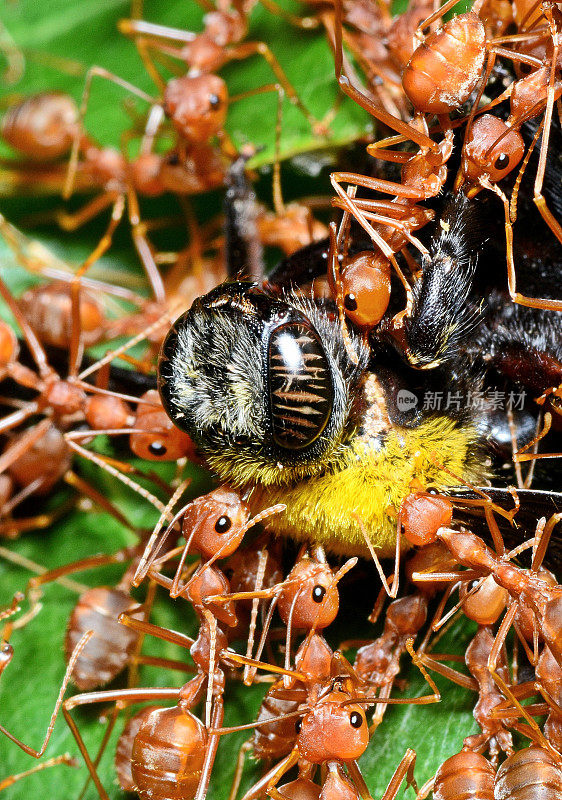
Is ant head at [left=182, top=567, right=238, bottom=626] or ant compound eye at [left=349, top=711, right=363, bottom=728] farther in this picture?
ant head at [left=182, top=567, right=238, bottom=626]

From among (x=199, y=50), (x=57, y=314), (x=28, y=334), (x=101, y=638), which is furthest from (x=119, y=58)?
(x=101, y=638)

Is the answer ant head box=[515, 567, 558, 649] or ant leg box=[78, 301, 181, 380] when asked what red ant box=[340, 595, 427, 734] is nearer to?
ant head box=[515, 567, 558, 649]

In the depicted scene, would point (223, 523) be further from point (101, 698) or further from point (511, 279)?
point (511, 279)

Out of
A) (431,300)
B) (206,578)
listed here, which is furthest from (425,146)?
(206,578)

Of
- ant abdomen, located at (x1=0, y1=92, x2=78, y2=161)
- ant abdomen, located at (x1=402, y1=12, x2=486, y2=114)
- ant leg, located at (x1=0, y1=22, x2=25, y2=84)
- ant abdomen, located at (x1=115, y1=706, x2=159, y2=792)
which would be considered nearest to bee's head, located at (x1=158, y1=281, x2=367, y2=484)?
ant abdomen, located at (x1=402, y1=12, x2=486, y2=114)

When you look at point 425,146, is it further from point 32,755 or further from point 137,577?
point 32,755

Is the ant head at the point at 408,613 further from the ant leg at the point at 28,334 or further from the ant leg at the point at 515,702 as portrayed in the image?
the ant leg at the point at 28,334
